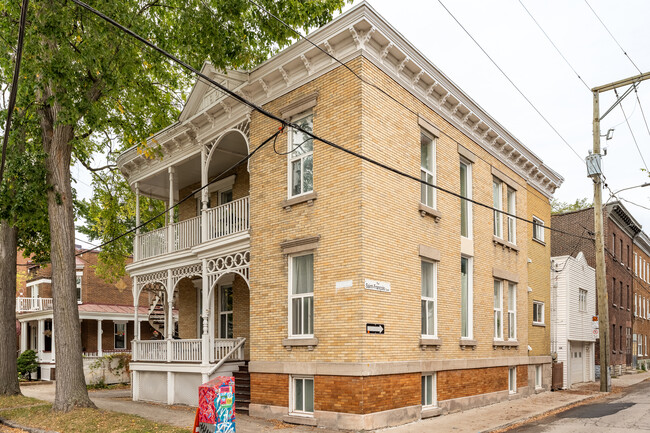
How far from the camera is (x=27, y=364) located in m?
30.7

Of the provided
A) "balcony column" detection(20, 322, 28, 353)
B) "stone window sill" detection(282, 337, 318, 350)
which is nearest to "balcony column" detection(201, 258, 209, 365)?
"stone window sill" detection(282, 337, 318, 350)

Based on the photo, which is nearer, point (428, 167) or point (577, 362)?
point (428, 167)

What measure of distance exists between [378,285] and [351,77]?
4769 millimetres

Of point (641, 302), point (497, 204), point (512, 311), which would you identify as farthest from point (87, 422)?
point (641, 302)

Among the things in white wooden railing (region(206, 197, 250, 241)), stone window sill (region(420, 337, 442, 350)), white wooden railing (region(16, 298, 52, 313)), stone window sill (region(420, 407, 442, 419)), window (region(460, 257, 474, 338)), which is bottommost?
stone window sill (region(420, 407, 442, 419))

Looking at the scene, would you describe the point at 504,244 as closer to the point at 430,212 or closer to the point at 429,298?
the point at 430,212

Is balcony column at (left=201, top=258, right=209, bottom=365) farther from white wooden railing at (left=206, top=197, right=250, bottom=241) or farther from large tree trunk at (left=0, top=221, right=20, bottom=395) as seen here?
large tree trunk at (left=0, top=221, right=20, bottom=395)

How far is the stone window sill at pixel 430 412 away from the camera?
577 inches

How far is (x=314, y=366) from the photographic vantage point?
1345cm

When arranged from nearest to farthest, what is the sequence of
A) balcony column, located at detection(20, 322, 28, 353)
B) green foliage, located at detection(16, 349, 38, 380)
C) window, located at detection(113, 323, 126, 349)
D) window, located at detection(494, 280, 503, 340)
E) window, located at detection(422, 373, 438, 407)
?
window, located at detection(422, 373, 438, 407) < window, located at detection(494, 280, 503, 340) < green foliage, located at detection(16, 349, 38, 380) < window, located at detection(113, 323, 126, 349) < balcony column, located at detection(20, 322, 28, 353)

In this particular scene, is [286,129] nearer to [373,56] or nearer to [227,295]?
[373,56]

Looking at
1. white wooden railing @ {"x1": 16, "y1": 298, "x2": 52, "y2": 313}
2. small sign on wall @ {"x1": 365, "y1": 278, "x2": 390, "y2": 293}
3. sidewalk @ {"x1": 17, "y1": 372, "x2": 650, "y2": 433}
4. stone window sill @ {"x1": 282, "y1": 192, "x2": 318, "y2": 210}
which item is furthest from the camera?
white wooden railing @ {"x1": 16, "y1": 298, "x2": 52, "y2": 313}

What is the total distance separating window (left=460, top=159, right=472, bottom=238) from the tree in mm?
6260

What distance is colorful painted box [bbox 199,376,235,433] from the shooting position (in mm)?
9242
